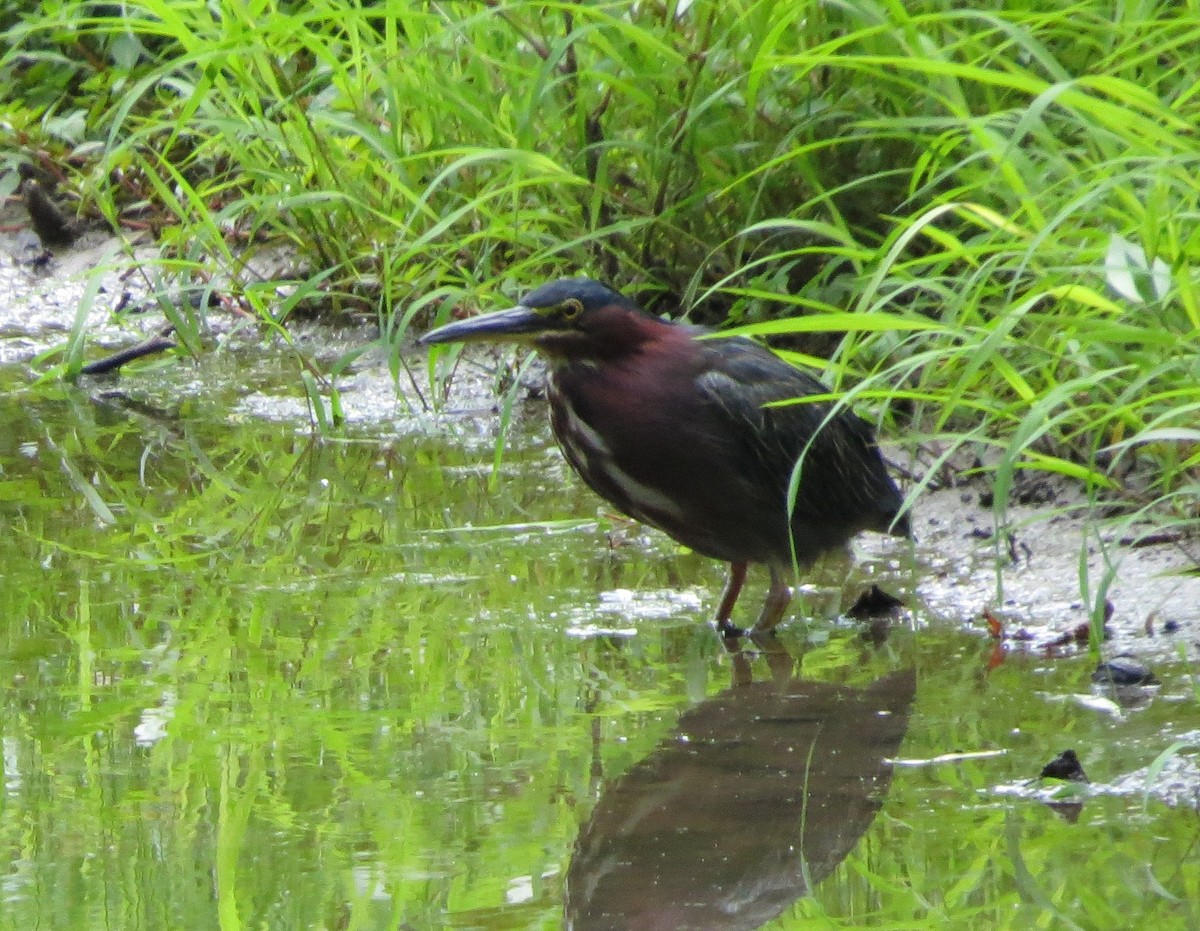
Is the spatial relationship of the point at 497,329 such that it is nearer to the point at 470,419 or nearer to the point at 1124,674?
the point at 1124,674

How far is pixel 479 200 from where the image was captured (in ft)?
15.4

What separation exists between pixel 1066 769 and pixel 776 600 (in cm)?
132

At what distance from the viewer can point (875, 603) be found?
397 cm

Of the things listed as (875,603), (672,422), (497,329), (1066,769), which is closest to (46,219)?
(497,329)

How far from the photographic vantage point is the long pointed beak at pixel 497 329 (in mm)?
3924

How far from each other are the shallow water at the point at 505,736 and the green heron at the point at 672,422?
0.73 ft

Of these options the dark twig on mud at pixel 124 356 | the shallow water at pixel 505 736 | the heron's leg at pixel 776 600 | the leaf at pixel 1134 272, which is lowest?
the dark twig on mud at pixel 124 356

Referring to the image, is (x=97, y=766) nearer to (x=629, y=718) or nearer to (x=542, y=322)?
(x=629, y=718)

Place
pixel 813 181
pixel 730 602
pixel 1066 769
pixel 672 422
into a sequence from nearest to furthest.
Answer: pixel 1066 769
pixel 672 422
pixel 730 602
pixel 813 181

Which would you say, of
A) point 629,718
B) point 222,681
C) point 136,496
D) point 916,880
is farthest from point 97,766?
point 136,496

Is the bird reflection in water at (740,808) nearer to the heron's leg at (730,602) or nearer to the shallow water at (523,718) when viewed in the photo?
the shallow water at (523,718)

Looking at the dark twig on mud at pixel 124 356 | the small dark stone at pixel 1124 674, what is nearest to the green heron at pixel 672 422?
the small dark stone at pixel 1124 674

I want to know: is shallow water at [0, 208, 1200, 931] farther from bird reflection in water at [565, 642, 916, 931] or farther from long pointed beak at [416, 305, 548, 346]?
long pointed beak at [416, 305, 548, 346]

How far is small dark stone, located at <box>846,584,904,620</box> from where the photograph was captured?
396cm
